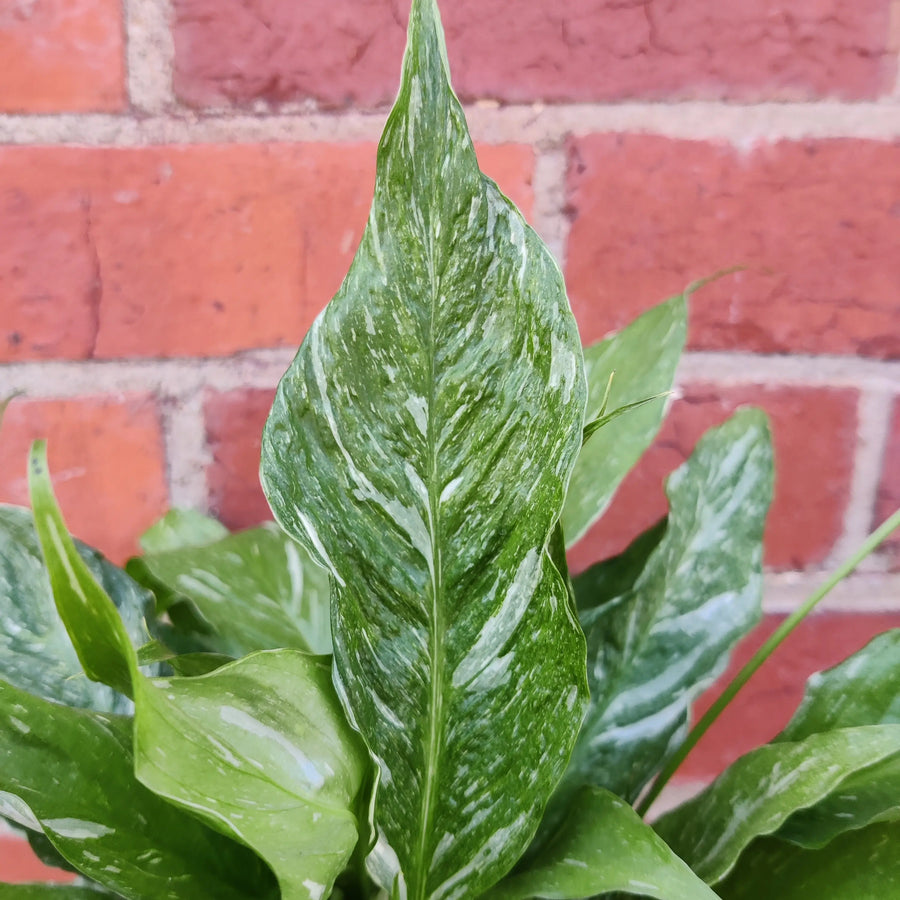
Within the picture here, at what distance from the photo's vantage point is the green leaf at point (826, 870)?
175 mm

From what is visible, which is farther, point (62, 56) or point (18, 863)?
point (18, 863)

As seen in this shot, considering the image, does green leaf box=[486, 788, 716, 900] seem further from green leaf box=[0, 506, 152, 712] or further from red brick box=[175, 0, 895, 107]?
red brick box=[175, 0, 895, 107]

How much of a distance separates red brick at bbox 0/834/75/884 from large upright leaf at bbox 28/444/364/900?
330mm

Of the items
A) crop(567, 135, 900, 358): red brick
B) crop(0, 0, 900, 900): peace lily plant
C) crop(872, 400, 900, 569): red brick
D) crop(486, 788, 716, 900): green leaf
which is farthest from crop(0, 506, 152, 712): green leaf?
crop(872, 400, 900, 569): red brick

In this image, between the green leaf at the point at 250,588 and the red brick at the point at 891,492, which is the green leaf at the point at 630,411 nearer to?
the green leaf at the point at 250,588

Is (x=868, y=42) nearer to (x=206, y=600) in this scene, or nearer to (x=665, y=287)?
(x=665, y=287)

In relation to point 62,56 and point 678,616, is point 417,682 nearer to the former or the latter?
point 678,616

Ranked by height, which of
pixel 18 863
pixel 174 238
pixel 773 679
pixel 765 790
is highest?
pixel 174 238

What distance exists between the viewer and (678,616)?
24 centimetres

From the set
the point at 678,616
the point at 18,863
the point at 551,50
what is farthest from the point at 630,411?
the point at 18,863

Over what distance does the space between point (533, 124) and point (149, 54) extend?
16cm

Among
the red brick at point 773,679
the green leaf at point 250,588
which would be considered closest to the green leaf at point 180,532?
the green leaf at point 250,588

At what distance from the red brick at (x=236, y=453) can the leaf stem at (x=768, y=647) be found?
0.74 feet

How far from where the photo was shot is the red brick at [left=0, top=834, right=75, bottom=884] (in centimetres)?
42
